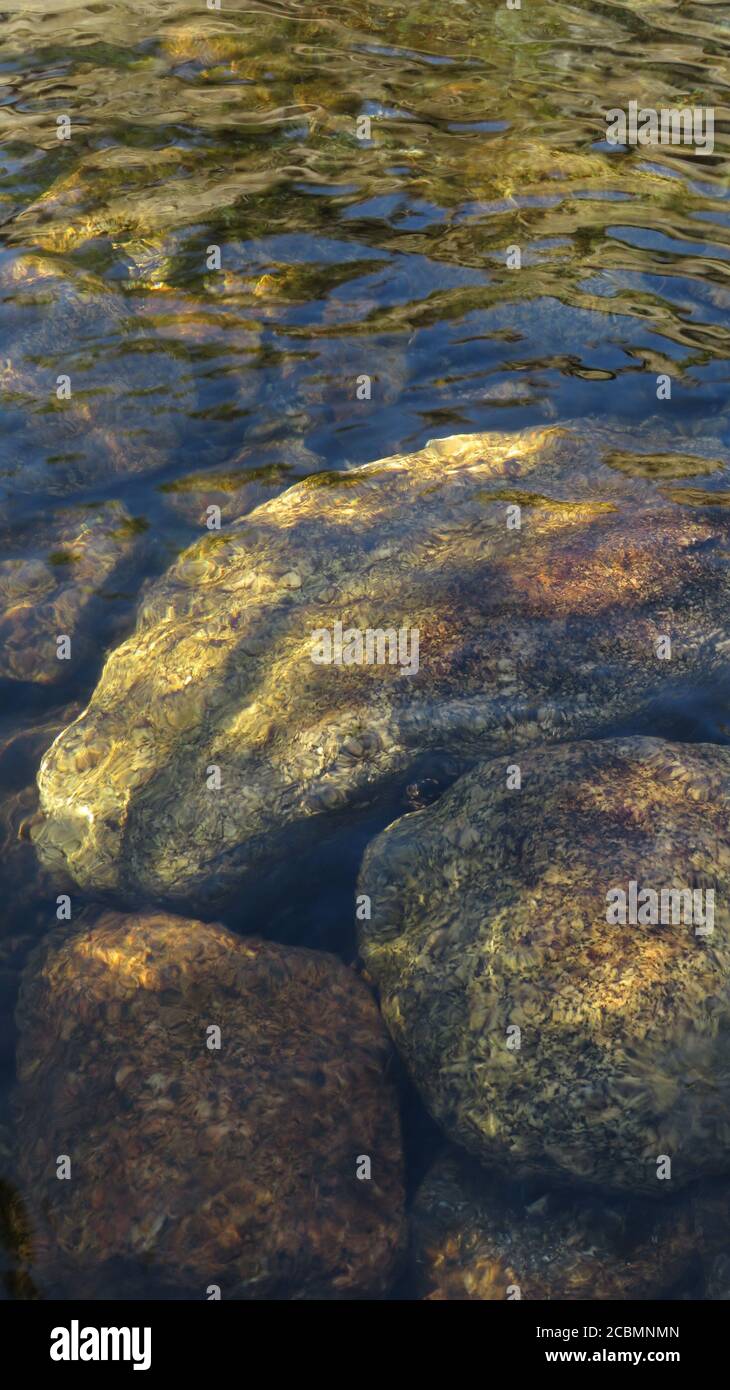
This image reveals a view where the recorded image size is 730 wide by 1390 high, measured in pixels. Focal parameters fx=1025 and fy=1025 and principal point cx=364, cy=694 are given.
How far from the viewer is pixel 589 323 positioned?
10078 millimetres

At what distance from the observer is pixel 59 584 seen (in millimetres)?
8641

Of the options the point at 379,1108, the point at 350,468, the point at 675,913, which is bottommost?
the point at 379,1108

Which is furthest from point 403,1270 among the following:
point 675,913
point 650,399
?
point 650,399

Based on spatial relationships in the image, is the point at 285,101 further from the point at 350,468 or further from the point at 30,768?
the point at 30,768

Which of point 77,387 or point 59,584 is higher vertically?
point 77,387

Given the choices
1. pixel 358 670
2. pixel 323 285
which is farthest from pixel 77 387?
pixel 358 670

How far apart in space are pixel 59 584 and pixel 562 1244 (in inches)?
243

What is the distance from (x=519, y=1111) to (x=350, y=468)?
5.54 meters

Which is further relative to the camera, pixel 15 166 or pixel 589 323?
pixel 15 166

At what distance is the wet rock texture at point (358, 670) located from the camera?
6.79 m
